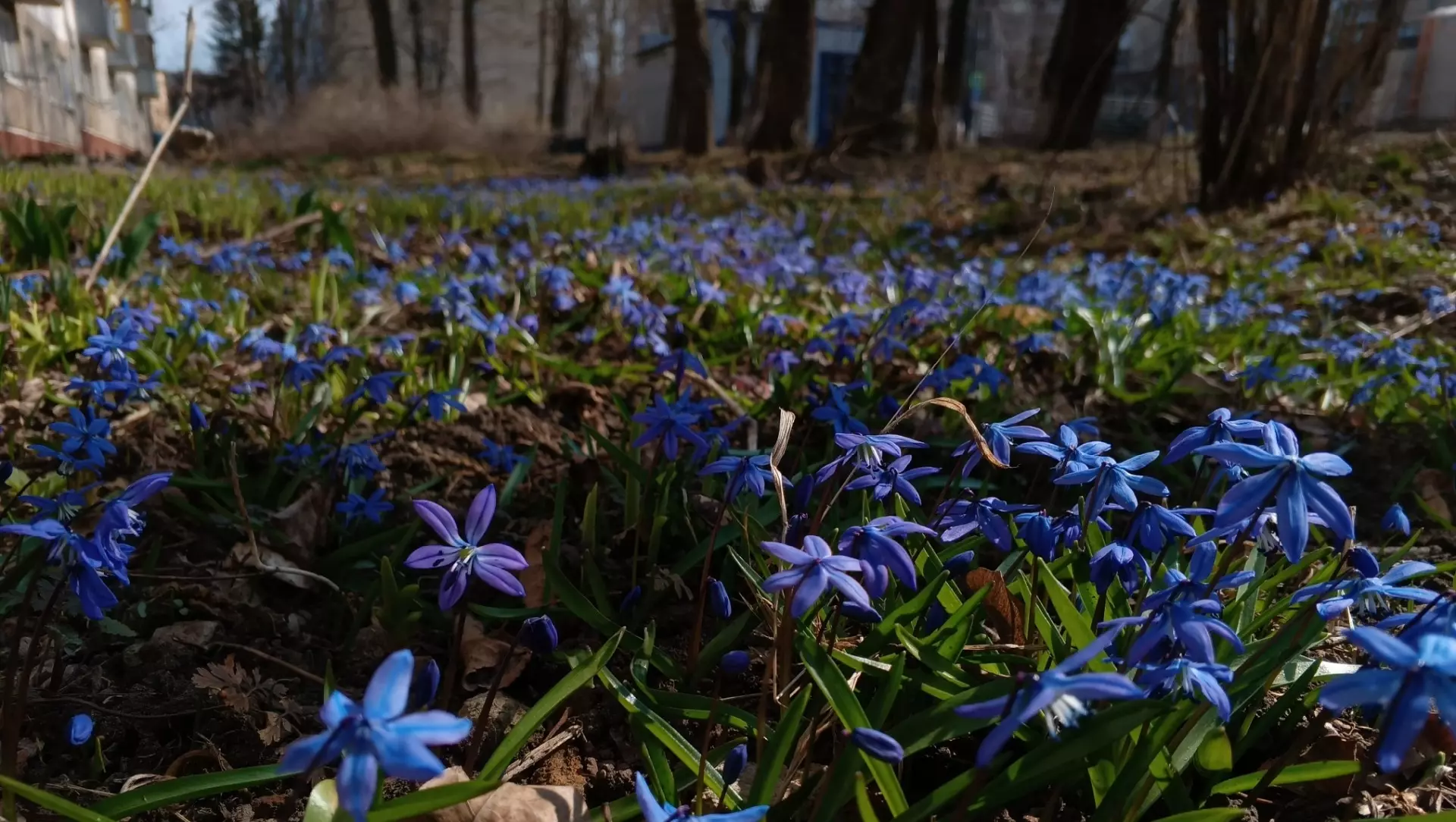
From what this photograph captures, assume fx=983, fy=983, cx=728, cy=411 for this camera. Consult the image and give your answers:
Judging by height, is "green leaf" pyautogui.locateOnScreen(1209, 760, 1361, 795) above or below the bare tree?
below

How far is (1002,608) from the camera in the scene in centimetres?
148

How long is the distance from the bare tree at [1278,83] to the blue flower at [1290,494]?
5751 millimetres

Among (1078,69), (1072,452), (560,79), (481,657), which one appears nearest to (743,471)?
(1072,452)

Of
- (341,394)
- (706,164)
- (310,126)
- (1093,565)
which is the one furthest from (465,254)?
(310,126)

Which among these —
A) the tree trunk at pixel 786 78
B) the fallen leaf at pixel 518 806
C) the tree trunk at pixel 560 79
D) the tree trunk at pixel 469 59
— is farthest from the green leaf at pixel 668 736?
the tree trunk at pixel 469 59

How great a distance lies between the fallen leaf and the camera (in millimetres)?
1112

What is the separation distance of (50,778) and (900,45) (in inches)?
595

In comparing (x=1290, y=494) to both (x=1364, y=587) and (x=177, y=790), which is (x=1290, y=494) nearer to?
(x=1364, y=587)

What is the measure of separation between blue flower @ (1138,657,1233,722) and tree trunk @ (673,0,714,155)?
715 inches

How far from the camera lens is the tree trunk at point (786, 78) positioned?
1634cm

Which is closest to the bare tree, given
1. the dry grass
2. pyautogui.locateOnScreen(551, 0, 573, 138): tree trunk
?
the dry grass

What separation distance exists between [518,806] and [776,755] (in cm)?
30

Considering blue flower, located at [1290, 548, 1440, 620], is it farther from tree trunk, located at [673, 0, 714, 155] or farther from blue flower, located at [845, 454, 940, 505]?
tree trunk, located at [673, 0, 714, 155]

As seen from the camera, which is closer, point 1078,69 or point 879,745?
point 879,745
